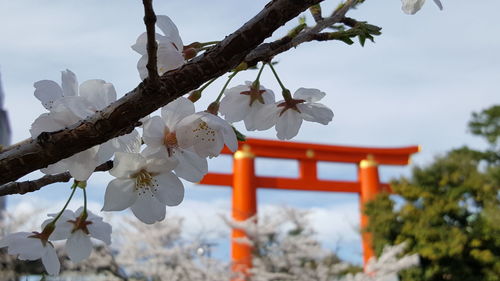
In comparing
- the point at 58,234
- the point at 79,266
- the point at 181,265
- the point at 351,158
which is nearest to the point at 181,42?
the point at 58,234

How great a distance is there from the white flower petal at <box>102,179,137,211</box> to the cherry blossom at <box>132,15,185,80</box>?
13 cm

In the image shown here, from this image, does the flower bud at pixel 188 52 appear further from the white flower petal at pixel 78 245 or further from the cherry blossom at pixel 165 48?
the white flower petal at pixel 78 245

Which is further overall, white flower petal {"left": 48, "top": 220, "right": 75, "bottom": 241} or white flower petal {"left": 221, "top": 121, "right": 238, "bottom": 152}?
white flower petal {"left": 48, "top": 220, "right": 75, "bottom": 241}

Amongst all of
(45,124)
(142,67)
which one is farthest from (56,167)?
(142,67)

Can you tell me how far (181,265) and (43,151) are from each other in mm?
7699

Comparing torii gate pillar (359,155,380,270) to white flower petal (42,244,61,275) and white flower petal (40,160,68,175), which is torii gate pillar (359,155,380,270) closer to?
white flower petal (42,244,61,275)

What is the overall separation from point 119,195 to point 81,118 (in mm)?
128

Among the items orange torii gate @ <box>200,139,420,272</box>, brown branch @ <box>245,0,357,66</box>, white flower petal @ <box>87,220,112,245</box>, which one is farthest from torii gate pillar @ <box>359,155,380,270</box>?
brown branch @ <box>245,0,357,66</box>

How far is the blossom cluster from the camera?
59 centimetres

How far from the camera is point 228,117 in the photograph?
0.75m

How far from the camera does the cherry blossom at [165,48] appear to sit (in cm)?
62

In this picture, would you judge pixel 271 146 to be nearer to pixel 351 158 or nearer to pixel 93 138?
pixel 351 158

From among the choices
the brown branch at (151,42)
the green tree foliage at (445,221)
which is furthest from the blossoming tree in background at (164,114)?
the green tree foliage at (445,221)

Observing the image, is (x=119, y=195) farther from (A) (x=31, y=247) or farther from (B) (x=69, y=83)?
(A) (x=31, y=247)
